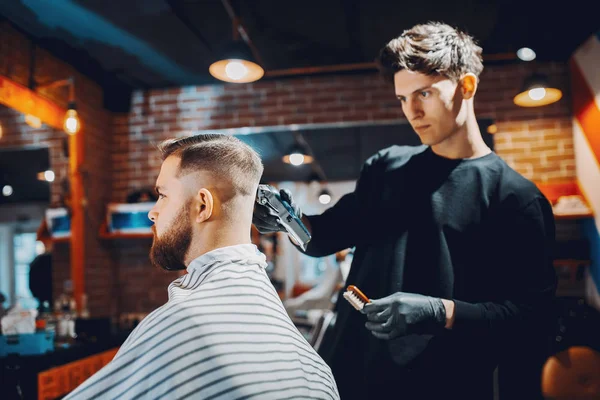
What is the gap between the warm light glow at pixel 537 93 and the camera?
349 centimetres

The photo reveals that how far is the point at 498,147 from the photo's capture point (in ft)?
13.3

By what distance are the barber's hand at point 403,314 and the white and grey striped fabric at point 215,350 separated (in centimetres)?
22

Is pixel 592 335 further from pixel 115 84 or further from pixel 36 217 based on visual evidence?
pixel 115 84

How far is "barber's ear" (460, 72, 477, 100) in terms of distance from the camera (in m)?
1.49

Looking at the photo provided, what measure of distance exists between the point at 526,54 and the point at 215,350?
12.8ft

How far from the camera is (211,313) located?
0.99 m

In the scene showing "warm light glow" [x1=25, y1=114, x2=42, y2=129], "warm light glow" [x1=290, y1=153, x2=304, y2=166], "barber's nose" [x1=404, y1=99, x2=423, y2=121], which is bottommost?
"barber's nose" [x1=404, y1=99, x2=423, y2=121]

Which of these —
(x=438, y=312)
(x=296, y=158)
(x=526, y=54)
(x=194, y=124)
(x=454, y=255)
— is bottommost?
(x=438, y=312)

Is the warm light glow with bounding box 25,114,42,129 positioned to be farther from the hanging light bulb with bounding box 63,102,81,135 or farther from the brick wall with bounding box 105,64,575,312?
the brick wall with bounding box 105,64,575,312

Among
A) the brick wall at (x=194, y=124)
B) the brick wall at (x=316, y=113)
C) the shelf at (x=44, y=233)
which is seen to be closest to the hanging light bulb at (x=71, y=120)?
the brick wall at (x=194, y=124)

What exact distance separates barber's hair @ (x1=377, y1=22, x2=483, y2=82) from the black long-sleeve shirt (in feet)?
0.94

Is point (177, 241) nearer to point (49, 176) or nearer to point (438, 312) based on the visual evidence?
point (438, 312)

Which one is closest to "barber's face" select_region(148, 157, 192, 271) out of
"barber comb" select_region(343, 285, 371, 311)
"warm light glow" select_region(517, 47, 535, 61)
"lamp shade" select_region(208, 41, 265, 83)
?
"barber comb" select_region(343, 285, 371, 311)

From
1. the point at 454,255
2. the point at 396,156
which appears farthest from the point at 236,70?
the point at 454,255
